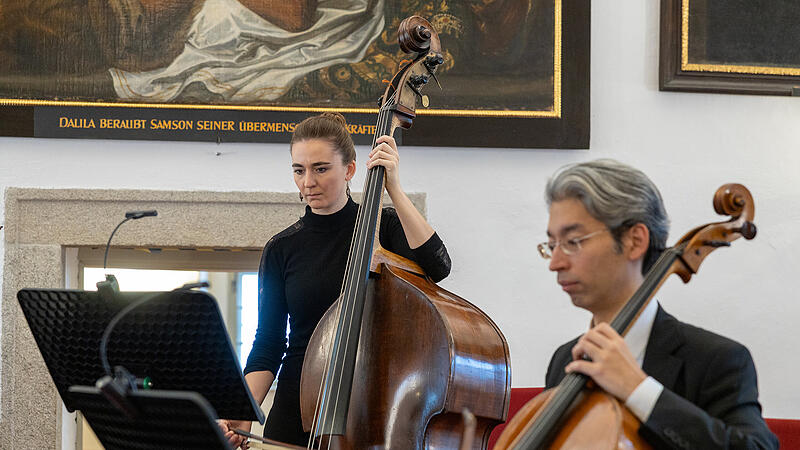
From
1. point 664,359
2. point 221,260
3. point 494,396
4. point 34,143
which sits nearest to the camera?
point 664,359

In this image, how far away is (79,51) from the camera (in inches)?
147

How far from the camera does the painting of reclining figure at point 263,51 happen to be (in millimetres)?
3723

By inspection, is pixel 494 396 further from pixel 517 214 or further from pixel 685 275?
pixel 517 214

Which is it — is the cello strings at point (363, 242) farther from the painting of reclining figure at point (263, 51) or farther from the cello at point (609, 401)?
the painting of reclining figure at point (263, 51)

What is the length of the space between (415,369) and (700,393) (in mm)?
869

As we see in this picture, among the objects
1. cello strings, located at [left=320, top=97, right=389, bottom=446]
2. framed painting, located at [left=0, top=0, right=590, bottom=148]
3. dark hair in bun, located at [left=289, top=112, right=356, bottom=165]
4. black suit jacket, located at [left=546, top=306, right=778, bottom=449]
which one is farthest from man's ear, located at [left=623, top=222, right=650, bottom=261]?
framed painting, located at [left=0, top=0, right=590, bottom=148]

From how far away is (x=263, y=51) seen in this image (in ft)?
12.5

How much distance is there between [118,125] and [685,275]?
9.04 feet

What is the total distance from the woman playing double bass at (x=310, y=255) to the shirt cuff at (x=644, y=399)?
3.85ft

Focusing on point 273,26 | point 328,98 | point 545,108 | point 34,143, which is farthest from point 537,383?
point 34,143

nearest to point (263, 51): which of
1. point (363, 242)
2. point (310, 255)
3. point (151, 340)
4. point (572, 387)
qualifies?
point (310, 255)

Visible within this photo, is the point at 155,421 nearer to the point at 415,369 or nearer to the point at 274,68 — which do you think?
the point at 415,369

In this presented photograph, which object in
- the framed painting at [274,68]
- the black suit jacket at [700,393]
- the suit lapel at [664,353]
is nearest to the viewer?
the black suit jacket at [700,393]

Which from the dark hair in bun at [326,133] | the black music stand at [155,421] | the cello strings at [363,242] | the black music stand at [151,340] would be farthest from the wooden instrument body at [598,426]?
the dark hair in bun at [326,133]
